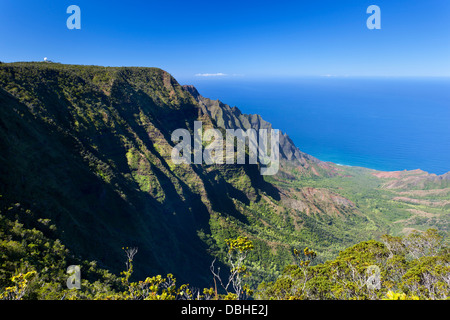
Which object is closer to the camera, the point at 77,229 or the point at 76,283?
the point at 76,283

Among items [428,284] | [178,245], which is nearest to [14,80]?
[178,245]

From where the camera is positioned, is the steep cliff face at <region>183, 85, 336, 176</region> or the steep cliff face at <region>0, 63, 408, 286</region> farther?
the steep cliff face at <region>183, 85, 336, 176</region>

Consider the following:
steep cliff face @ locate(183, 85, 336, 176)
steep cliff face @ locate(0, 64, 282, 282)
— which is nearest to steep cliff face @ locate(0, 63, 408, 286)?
steep cliff face @ locate(0, 64, 282, 282)

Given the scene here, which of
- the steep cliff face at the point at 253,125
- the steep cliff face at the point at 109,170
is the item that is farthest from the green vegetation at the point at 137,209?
the steep cliff face at the point at 253,125

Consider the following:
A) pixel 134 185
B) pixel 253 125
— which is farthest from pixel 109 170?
pixel 253 125

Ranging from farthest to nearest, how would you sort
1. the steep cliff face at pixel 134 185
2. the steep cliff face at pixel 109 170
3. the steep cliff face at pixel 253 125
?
the steep cliff face at pixel 253 125 < the steep cliff face at pixel 134 185 < the steep cliff face at pixel 109 170

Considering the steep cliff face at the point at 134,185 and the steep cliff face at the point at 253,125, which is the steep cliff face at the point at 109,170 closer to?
the steep cliff face at the point at 134,185

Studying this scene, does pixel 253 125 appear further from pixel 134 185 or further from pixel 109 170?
pixel 109 170

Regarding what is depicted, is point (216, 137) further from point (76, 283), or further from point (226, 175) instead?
point (76, 283)

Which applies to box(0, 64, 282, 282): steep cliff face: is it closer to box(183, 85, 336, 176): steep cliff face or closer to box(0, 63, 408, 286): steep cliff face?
box(0, 63, 408, 286): steep cliff face

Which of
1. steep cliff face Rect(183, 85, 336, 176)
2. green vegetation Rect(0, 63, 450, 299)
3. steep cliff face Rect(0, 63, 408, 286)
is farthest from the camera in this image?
steep cliff face Rect(183, 85, 336, 176)

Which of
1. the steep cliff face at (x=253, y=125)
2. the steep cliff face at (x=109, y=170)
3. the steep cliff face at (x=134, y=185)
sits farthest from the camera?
the steep cliff face at (x=253, y=125)
